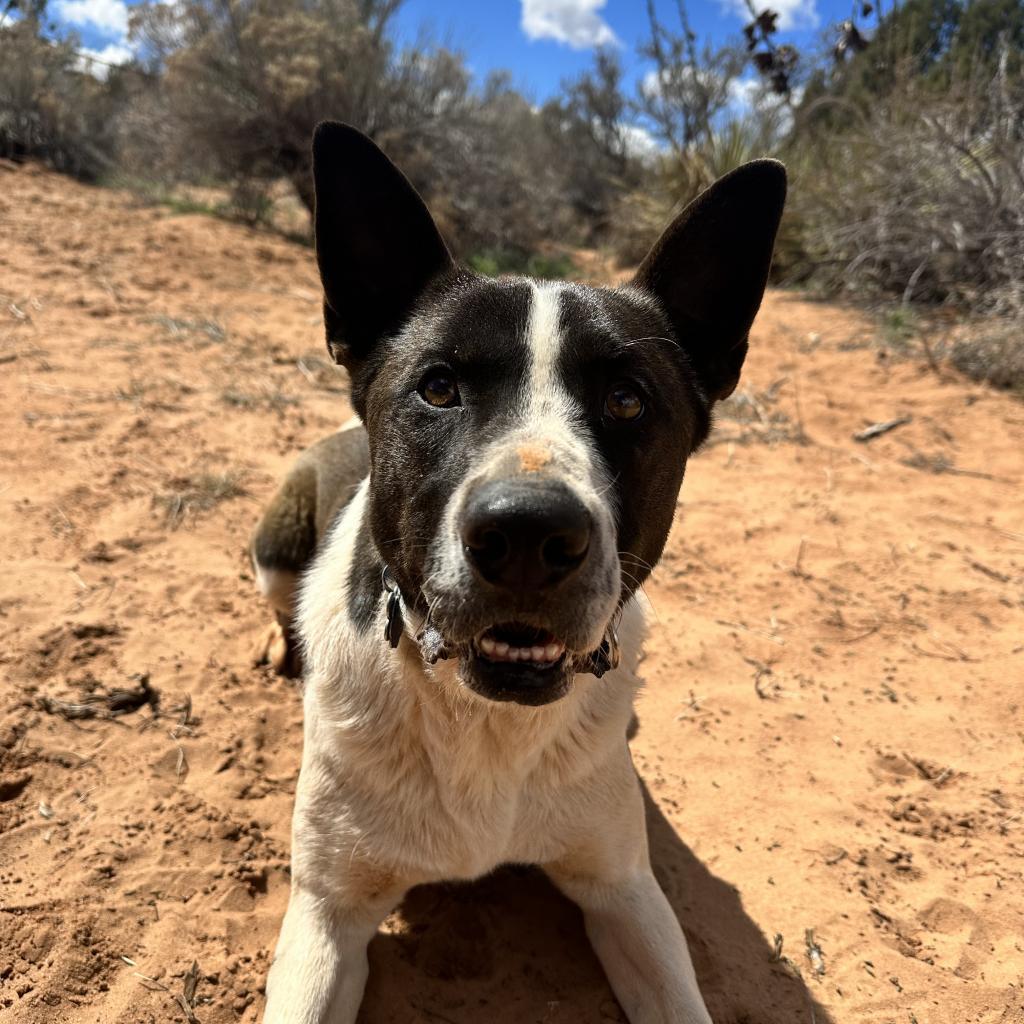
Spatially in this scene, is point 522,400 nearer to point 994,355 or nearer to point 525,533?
point 525,533

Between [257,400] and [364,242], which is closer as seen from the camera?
[364,242]

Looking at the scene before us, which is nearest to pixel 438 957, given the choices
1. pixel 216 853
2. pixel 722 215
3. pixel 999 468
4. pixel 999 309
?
pixel 216 853

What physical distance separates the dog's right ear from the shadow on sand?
5.89 ft

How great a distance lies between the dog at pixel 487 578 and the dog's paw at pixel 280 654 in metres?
0.94

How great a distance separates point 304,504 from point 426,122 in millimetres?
10398

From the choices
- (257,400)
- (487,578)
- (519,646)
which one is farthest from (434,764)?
(257,400)

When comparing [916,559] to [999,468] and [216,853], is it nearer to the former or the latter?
[999,468]

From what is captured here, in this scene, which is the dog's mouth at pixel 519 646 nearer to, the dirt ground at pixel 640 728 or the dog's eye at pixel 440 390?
the dog's eye at pixel 440 390

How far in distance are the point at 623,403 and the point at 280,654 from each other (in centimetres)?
215

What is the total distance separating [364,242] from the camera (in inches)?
90.6

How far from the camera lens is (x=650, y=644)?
12.9 feet

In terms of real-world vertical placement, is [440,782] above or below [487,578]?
below

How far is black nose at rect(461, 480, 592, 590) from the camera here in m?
1.49

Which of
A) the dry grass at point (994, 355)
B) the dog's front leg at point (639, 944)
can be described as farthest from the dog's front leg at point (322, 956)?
the dry grass at point (994, 355)
